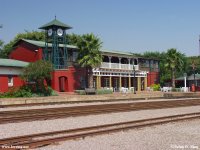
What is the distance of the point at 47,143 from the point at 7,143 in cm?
113

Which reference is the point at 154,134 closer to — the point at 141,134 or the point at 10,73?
the point at 141,134

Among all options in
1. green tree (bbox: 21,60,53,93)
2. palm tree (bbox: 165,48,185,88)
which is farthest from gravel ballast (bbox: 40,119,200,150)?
palm tree (bbox: 165,48,185,88)

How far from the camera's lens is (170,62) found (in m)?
62.1

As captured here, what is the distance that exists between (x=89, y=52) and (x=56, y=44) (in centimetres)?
490

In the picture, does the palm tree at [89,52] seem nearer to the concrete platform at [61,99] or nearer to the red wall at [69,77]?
the red wall at [69,77]

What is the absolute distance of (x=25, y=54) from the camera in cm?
5334

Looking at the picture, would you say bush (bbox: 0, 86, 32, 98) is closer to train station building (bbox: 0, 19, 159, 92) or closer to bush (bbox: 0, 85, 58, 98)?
bush (bbox: 0, 85, 58, 98)

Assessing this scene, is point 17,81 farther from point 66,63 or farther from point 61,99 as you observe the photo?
point 61,99

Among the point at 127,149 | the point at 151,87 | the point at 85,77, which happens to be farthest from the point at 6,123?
the point at 151,87

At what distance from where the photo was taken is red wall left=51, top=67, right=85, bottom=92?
47.9 metres

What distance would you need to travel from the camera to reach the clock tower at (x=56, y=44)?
5003cm

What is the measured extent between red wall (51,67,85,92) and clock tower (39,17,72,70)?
1.11m

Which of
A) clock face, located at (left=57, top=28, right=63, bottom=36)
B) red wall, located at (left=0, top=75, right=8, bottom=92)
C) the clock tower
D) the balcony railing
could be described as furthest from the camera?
the balcony railing

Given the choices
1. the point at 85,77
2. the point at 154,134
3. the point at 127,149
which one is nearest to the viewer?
the point at 127,149
